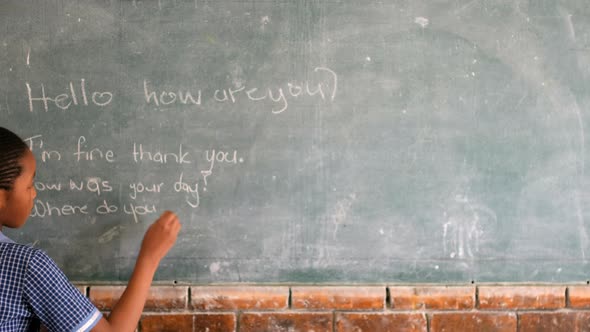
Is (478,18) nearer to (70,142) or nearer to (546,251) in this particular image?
(546,251)

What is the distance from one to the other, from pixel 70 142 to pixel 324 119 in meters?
0.78

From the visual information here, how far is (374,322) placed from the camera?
1.66 meters

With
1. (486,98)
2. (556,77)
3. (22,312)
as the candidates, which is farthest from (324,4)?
(22,312)

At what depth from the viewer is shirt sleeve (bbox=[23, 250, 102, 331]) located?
3.54 feet

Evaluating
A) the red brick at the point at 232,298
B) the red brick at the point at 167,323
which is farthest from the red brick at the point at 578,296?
the red brick at the point at 167,323

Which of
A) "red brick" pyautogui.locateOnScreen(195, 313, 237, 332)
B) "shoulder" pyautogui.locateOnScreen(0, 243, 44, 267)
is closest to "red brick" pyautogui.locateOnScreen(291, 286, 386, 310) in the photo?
"red brick" pyautogui.locateOnScreen(195, 313, 237, 332)

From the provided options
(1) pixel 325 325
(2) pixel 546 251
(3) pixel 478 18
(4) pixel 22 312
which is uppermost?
(3) pixel 478 18

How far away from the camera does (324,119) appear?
1655 mm

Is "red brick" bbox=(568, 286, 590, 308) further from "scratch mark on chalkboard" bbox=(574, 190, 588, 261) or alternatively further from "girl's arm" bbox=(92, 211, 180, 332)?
"girl's arm" bbox=(92, 211, 180, 332)

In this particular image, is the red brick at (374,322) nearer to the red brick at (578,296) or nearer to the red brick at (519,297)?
the red brick at (519,297)

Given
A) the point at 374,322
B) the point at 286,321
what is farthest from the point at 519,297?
the point at 286,321

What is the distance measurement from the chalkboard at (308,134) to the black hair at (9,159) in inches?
18.5

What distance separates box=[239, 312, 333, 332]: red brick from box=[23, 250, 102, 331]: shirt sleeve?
1.99ft

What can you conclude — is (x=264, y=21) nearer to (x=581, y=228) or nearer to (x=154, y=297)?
(x=154, y=297)
